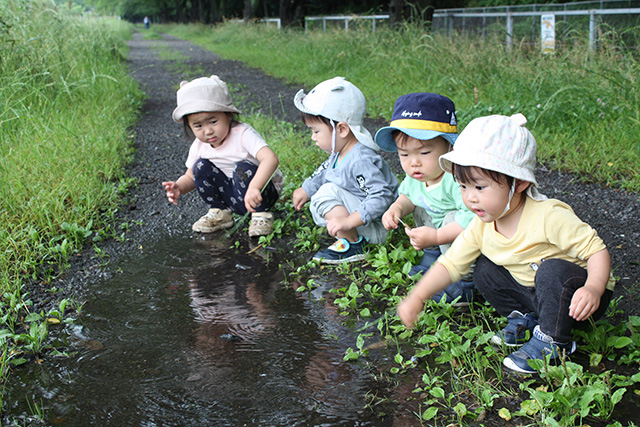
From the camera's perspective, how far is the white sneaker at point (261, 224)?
3.78 metres

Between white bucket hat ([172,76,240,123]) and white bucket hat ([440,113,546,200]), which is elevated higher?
white bucket hat ([172,76,240,123])

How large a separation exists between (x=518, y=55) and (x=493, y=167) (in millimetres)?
5609

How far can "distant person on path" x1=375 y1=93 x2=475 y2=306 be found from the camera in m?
2.72

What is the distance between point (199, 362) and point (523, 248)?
1389 mm

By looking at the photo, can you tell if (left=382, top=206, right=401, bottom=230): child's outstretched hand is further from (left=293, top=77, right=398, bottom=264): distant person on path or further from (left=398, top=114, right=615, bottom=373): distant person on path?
(left=398, top=114, right=615, bottom=373): distant person on path

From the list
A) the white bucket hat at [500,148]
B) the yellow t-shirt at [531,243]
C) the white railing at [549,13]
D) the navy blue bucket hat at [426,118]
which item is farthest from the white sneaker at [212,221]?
the white railing at [549,13]

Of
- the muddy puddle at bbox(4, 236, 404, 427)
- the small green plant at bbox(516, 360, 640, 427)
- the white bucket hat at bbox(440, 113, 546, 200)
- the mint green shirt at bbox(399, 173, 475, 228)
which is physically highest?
the white bucket hat at bbox(440, 113, 546, 200)

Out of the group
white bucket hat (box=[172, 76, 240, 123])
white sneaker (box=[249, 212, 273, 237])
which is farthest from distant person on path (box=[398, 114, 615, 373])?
white bucket hat (box=[172, 76, 240, 123])

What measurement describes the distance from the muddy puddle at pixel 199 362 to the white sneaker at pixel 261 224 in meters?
0.51

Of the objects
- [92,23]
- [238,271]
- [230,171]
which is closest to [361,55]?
[92,23]

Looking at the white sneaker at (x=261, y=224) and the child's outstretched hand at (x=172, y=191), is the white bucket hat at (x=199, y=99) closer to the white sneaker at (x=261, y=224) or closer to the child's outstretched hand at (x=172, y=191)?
the child's outstretched hand at (x=172, y=191)

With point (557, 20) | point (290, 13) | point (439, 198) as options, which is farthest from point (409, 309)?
point (290, 13)

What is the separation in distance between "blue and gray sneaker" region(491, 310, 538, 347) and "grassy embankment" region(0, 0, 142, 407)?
1970mm

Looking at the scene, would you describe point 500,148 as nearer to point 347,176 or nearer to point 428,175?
point 428,175
